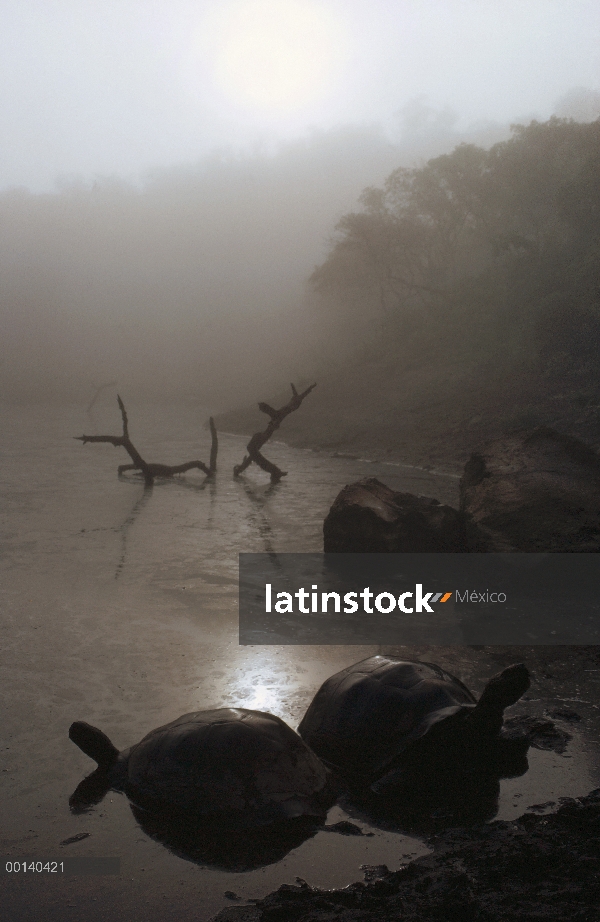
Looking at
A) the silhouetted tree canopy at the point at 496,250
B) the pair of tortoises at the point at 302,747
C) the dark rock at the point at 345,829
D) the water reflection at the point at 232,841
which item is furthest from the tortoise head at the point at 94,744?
the silhouetted tree canopy at the point at 496,250

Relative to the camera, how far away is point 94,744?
13.6 ft

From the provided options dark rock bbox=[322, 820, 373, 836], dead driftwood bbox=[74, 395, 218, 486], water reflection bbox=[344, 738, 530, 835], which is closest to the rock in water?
water reflection bbox=[344, 738, 530, 835]

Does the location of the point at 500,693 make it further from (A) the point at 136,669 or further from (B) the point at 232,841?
(A) the point at 136,669

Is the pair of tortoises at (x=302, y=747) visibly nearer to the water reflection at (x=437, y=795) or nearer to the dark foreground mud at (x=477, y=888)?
the water reflection at (x=437, y=795)

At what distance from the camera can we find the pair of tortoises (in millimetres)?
3686

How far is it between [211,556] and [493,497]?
359 centimetres

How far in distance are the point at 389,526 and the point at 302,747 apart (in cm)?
551

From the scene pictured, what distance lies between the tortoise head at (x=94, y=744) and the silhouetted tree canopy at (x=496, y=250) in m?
19.9

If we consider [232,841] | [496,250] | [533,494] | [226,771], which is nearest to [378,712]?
[226,771]

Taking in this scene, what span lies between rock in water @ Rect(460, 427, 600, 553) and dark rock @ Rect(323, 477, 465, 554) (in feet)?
1.28

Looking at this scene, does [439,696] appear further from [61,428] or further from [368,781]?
[61,428]

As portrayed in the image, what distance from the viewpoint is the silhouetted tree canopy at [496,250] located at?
80.9ft

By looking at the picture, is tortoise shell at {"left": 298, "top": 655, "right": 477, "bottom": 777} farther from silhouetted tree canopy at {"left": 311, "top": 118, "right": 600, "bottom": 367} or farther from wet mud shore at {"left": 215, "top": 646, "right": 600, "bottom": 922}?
silhouetted tree canopy at {"left": 311, "top": 118, "right": 600, "bottom": 367}

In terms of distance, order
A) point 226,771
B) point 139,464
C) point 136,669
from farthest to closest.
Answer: point 139,464, point 136,669, point 226,771
